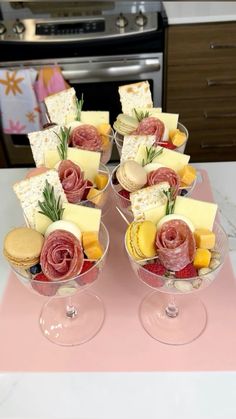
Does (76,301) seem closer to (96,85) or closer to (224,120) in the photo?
(96,85)

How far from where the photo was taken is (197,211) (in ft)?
2.66

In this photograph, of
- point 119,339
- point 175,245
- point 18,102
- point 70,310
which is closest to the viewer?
point 175,245

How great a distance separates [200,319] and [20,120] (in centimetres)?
154

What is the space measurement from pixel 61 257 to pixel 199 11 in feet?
5.21

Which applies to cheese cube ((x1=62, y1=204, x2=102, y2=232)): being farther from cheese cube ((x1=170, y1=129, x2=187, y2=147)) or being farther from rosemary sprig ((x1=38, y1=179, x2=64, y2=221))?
cheese cube ((x1=170, y1=129, x2=187, y2=147))

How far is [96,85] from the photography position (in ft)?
6.72

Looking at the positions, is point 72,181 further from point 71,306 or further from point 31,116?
point 31,116

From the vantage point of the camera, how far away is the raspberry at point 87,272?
2.49 ft

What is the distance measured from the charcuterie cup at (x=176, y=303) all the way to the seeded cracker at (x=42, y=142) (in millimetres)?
334

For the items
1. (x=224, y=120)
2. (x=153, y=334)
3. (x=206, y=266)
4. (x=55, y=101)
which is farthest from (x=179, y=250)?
(x=224, y=120)

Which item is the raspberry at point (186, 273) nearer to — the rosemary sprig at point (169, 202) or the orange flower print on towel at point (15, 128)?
the rosemary sprig at point (169, 202)

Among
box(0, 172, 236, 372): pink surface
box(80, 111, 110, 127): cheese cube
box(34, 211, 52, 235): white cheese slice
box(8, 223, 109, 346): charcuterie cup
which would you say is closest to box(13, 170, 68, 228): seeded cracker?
box(34, 211, 52, 235): white cheese slice

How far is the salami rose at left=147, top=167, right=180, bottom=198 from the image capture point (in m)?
0.90

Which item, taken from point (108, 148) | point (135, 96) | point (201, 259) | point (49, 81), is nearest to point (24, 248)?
point (201, 259)
